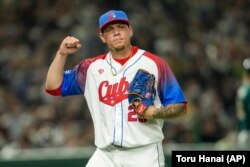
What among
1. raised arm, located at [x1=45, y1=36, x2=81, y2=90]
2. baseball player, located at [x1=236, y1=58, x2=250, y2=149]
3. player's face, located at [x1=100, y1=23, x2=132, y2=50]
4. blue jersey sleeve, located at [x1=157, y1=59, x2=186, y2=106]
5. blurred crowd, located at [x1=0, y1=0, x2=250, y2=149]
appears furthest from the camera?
blurred crowd, located at [x1=0, y1=0, x2=250, y2=149]

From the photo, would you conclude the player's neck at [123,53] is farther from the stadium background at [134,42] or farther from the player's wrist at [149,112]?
the stadium background at [134,42]

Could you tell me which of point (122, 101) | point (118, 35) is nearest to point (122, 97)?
point (122, 101)

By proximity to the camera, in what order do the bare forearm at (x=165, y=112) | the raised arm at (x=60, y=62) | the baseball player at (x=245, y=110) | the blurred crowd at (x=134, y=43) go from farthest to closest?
the blurred crowd at (x=134, y=43)
the baseball player at (x=245, y=110)
the raised arm at (x=60, y=62)
the bare forearm at (x=165, y=112)

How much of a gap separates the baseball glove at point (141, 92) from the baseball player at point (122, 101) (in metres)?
0.04

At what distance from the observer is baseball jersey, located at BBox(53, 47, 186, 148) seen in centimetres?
644

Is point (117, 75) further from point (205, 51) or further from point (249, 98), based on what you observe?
point (205, 51)

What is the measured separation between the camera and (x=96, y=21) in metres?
15.4

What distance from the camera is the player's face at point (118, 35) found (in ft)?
21.4

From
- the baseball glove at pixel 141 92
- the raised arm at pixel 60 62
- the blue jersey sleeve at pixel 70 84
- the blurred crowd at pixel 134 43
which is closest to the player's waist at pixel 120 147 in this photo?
the baseball glove at pixel 141 92

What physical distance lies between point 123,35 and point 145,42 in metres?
8.28

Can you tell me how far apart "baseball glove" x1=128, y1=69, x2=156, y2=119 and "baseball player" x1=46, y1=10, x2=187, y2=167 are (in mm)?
37

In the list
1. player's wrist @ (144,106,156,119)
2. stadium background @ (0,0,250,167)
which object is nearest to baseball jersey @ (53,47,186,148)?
player's wrist @ (144,106,156,119)

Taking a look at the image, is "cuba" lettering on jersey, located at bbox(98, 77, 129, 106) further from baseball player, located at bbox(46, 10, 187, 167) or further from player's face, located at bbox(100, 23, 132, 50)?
player's face, located at bbox(100, 23, 132, 50)

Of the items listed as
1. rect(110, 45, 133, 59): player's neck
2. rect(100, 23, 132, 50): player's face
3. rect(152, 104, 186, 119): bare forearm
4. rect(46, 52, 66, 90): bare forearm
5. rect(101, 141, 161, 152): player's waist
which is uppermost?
rect(100, 23, 132, 50): player's face
